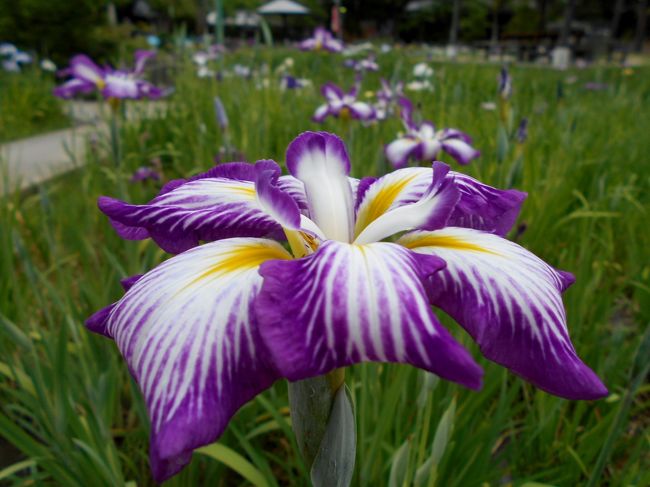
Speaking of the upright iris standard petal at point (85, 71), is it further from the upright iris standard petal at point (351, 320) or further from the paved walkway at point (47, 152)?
the upright iris standard petal at point (351, 320)

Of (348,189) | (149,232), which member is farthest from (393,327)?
(149,232)

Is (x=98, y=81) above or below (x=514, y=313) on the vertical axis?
above

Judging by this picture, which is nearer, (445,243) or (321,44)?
(445,243)

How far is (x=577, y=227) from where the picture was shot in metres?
2.50

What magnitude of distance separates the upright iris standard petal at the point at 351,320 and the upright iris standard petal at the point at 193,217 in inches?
9.0

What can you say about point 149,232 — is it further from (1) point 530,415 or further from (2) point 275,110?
(2) point 275,110

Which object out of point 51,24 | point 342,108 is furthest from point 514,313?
point 51,24

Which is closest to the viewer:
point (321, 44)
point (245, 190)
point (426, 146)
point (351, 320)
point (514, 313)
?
point (351, 320)

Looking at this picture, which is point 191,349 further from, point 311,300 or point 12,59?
point 12,59

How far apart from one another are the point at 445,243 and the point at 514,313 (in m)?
0.16

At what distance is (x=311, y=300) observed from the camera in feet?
1.85

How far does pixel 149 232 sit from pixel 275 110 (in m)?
3.34

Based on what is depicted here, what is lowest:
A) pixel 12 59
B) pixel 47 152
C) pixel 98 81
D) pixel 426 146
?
pixel 47 152

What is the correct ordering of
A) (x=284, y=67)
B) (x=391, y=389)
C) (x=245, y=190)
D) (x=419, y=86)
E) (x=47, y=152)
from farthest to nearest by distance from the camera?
(x=284, y=67) → (x=47, y=152) → (x=419, y=86) → (x=391, y=389) → (x=245, y=190)
